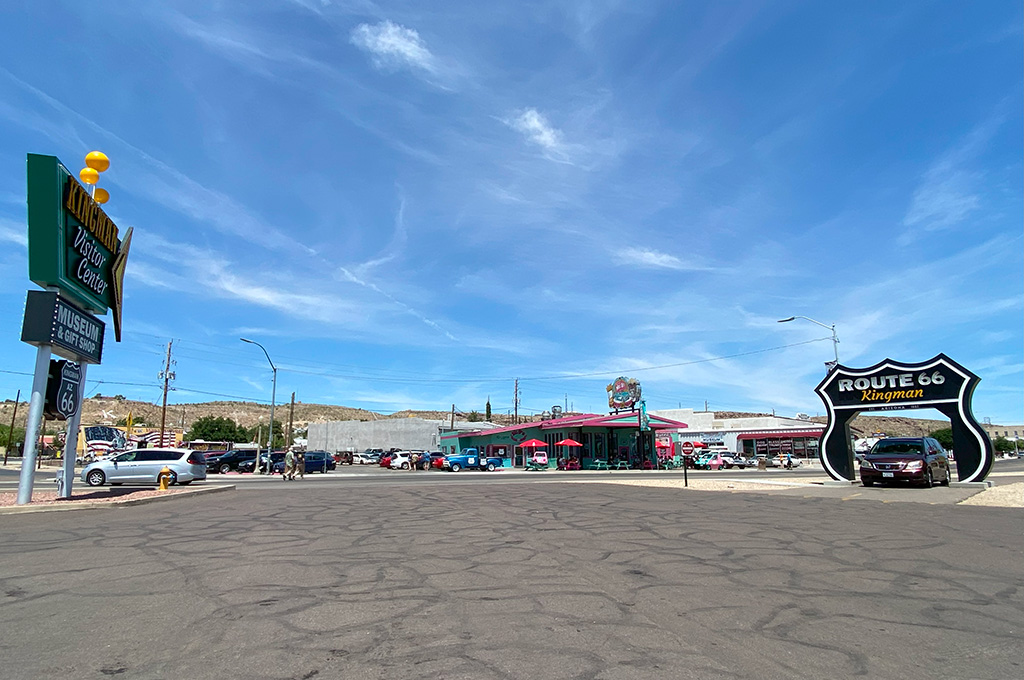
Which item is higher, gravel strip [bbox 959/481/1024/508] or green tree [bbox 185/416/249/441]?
green tree [bbox 185/416/249/441]

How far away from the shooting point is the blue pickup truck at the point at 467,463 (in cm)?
5378

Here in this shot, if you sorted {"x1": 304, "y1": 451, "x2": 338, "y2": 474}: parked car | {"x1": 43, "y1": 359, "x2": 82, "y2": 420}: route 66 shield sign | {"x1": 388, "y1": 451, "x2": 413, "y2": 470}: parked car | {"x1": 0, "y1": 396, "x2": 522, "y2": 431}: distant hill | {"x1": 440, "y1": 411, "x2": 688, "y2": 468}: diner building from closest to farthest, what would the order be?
{"x1": 43, "y1": 359, "x2": 82, "y2": 420}: route 66 shield sign
{"x1": 304, "y1": 451, "x2": 338, "y2": 474}: parked car
{"x1": 388, "y1": 451, "x2": 413, "y2": 470}: parked car
{"x1": 440, "y1": 411, "x2": 688, "y2": 468}: diner building
{"x1": 0, "y1": 396, "x2": 522, "y2": 431}: distant hill

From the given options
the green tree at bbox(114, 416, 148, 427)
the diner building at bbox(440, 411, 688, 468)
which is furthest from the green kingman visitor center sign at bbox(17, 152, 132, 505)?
the green tree at bbox(114, 416, 148, 427)

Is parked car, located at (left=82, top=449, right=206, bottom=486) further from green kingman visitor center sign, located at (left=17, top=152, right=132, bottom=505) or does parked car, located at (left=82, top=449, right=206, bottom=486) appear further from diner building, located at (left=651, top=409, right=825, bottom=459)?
diner building, located at (left=651, top=409, right=825, bottom=459)

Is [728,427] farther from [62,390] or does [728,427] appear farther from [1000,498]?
[62,390]

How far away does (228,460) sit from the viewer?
48.3 metres

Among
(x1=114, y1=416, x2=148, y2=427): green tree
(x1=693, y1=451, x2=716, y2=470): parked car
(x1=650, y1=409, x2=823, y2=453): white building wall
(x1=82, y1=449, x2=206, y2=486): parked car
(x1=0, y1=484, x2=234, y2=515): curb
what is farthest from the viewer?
(x1=114, y1=416, x2=148, y2=427): green tree

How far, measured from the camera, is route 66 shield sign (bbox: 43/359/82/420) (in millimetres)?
16984

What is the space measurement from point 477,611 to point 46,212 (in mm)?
15923

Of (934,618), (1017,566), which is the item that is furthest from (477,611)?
(1017,566)

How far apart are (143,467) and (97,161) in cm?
1497

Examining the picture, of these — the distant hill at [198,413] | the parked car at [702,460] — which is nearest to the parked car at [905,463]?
the parked car at [702,460]

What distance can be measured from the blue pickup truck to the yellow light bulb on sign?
38800mm

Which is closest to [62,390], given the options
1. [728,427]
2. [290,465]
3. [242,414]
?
[290,465]
